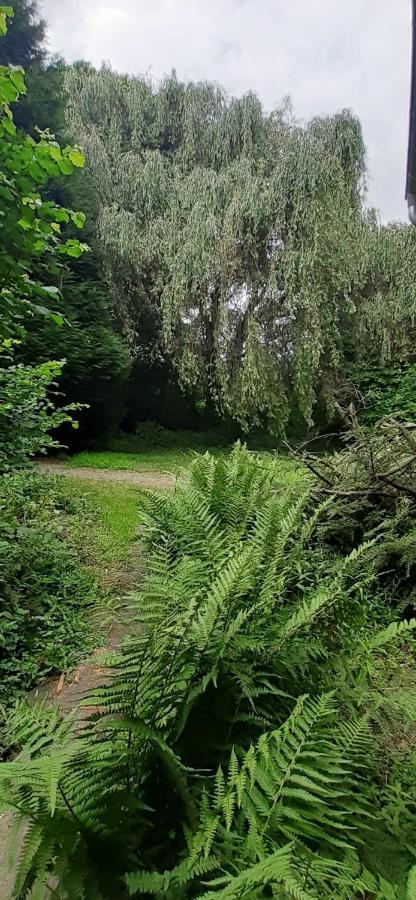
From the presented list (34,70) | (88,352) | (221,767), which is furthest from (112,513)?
(34,70)

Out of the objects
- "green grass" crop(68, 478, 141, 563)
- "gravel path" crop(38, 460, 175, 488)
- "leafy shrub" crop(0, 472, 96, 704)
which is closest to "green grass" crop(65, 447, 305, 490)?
"gravel path" crop(38, 460, 175, 488)

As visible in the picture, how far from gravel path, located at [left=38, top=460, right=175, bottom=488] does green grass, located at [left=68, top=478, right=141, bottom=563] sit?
14.3 inches

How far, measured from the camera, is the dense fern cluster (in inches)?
28.4

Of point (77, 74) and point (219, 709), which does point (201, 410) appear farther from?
point (219, 709)

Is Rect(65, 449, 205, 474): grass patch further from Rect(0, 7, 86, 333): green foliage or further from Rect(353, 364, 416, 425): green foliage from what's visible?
Rect(0, 7, 86, 333): green foliage

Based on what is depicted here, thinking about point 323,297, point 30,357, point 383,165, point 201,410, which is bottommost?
point 201,410

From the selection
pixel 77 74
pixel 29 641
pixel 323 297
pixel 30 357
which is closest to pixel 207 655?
pixel 29 641

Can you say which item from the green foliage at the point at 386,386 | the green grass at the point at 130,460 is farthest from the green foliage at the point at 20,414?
the green foliage at the point at 386,386

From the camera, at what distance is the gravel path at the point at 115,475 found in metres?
5.72

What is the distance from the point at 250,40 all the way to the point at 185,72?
1.90 meters

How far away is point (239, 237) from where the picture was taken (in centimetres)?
725

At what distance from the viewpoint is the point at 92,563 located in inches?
116

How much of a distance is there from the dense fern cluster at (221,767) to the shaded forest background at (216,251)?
5924mm

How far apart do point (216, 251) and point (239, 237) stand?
418mm
